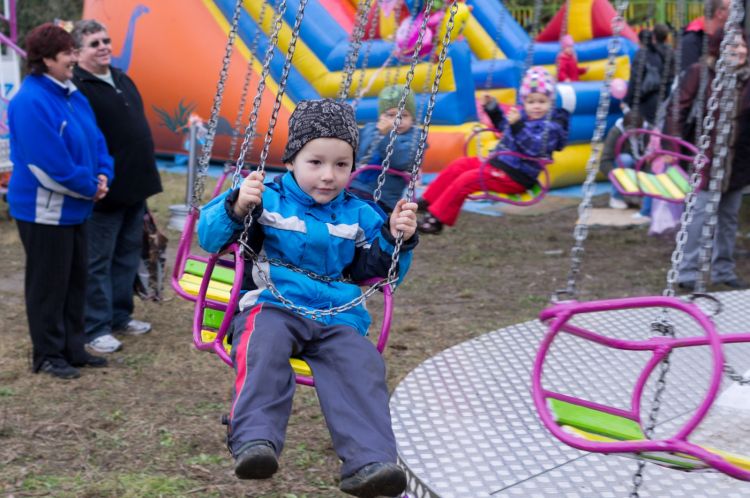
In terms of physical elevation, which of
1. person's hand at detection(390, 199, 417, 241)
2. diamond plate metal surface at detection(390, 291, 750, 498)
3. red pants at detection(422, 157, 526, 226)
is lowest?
diamond plate metal surface at detection(390, 291, 750, 498)

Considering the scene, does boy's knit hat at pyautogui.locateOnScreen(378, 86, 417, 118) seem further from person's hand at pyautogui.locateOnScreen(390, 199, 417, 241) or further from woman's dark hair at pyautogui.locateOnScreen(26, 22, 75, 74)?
person's hand at pyautogui.locateOnScreen(390, 199, 417, 241)

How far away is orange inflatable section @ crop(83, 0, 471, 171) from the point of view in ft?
33.6

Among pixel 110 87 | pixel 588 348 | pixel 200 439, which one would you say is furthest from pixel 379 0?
pixel 200 439

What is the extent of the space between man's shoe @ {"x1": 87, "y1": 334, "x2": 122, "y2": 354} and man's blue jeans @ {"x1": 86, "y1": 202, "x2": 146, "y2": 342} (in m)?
0.03

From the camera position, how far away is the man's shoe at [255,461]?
7.54 feet

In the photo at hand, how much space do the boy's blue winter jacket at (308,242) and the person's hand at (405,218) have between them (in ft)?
0.28

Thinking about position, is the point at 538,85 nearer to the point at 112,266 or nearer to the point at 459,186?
the point at 459,186

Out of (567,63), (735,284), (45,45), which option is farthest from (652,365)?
(567,63)

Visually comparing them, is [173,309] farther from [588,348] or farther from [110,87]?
[588,348]

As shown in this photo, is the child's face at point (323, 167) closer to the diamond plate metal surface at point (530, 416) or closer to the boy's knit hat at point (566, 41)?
the diamond plate metal surface at point (530, 416)

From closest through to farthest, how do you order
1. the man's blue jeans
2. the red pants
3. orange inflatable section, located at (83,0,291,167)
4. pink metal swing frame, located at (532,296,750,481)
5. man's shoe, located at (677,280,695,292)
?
pink metal swing frame, located at (532,296,750,481) → the man's blue jeans → the red pants → man's shoe, located at (677,280,695,292) → orange inflatable section, located at (83,0,291,167)

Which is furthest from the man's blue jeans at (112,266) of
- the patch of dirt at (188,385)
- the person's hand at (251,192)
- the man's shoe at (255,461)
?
the man's shoe at (255,461)

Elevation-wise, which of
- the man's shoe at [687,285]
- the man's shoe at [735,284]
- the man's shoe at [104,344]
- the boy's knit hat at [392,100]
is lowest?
the man's shoe at [104,344]

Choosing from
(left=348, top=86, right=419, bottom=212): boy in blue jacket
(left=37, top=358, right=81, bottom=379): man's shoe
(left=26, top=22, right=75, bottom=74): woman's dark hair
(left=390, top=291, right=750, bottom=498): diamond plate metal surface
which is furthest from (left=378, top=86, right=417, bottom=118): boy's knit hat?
(left=37, top=358, right=81, bottom=379): man's shoe
